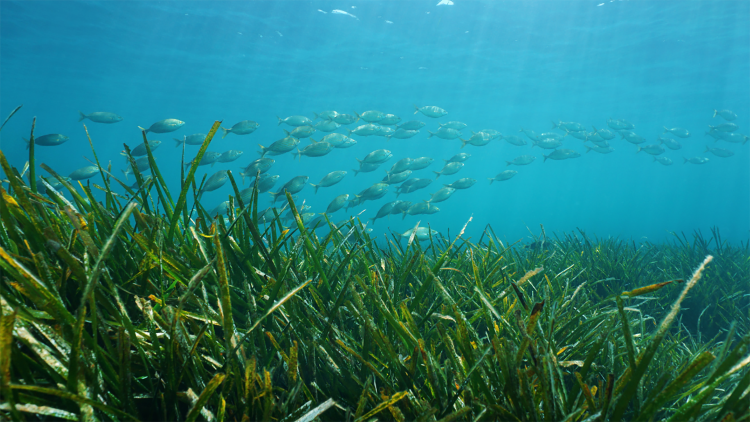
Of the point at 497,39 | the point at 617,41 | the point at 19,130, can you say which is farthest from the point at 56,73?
the point at 19,130

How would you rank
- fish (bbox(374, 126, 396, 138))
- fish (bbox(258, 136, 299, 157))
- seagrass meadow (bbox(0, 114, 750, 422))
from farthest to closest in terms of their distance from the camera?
1. fish (bbox(374, 126, 396, 138))
2. fish (bbox(258, 136, 299, 157))
3. seagrass meadow (bbox(0, 114, 750, 422))

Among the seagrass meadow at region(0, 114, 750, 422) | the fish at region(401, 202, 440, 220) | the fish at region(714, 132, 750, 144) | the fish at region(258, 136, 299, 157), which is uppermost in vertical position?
the seagrass meadow at region(0, 114, 750, 422)

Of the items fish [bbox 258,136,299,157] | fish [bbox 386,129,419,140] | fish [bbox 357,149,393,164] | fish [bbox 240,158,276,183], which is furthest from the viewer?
fish [bbox 386,129,419,140]

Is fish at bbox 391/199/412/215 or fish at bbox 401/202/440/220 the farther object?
fish at bbox 401/202/440/220

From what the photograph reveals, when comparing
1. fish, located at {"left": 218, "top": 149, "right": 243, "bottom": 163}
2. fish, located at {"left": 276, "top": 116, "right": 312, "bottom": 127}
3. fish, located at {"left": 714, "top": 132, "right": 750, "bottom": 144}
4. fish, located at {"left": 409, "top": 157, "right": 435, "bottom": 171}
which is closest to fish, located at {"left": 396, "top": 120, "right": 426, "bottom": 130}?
fish, located at {"left": 409, "top": 157, "right": 435, "bottom": 171}

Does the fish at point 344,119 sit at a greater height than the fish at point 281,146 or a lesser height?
greater

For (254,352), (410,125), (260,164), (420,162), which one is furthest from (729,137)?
(254,352)

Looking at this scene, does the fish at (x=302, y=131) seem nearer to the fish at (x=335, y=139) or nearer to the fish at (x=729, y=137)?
the fish at (x=335, y=139)

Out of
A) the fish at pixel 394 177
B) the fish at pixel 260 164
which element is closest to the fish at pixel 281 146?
the fish at pixel 260 164

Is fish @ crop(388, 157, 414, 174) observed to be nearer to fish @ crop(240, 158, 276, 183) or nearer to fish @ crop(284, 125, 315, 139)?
fish @ crop(284, 125, 315, 139)

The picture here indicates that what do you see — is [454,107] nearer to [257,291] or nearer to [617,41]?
[617,41]

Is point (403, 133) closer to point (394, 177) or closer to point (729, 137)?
point (394, 177)

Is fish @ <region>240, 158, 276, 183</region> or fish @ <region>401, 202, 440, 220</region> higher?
fish @ <region>240, 158, 276, 183</region>

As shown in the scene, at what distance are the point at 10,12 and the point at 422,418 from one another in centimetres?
3178
